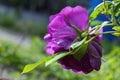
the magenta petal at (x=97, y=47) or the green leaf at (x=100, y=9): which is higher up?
the green leaf at (x=100, y=9)

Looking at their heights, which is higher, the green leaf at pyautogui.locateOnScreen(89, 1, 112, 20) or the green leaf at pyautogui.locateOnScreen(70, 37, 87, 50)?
the green leaf at pyautogui.locateOnScreen(89, 1, 112, 20)

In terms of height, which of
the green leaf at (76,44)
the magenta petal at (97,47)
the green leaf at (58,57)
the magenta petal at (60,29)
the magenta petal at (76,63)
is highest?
the magenta petal at (60,29)

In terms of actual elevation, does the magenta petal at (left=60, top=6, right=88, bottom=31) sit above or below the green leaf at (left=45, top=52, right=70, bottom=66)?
above

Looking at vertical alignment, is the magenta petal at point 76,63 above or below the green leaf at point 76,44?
below

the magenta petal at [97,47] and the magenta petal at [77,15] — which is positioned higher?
the magenta petal at [77,15]

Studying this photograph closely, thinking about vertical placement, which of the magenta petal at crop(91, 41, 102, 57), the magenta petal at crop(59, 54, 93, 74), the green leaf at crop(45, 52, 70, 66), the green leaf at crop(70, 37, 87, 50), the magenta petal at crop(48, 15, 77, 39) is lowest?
the magenta petal at crop(59, 54, 93, 74)

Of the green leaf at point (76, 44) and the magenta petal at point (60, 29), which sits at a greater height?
the magenta petal at point (60, 29)
